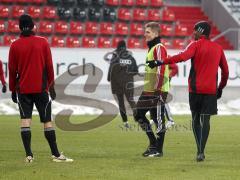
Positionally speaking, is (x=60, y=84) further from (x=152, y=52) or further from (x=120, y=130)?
(x=152, y=52)

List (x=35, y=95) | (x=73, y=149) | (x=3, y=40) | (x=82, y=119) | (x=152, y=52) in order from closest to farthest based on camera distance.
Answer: (x=35, y=95) → (x=152, y=52) → (x=73, y=149) → (x=82, y=119) → (x=3, y=40)

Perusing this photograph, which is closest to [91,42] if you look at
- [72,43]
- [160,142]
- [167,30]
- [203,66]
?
[72,43]

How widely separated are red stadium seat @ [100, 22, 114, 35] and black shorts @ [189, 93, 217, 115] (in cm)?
1769

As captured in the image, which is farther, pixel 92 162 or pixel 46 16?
pixel 46 16

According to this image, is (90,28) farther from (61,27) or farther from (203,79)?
(203,79)

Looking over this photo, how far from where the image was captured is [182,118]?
76.4ft

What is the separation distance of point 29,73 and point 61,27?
17738mm

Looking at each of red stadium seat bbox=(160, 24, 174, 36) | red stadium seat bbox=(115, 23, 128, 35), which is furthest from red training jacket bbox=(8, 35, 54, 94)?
red stadium seat bbox=(160, 24, 174, 36)

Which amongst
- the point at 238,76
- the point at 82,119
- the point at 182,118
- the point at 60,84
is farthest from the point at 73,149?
the point at 238,76

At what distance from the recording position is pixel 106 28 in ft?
97.0

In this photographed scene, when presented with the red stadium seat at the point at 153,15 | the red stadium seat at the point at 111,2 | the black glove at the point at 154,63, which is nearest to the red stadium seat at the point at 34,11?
the red stadium seat at the point at 111,2

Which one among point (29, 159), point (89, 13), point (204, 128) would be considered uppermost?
point (204, 128)

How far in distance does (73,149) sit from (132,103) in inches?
248

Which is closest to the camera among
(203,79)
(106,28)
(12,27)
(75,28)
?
(203,79)
